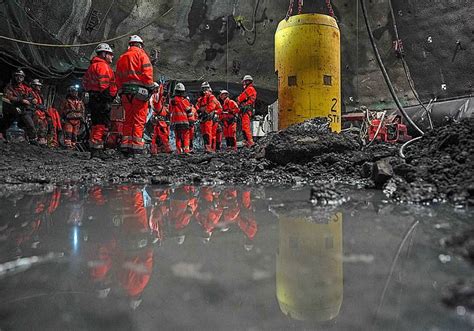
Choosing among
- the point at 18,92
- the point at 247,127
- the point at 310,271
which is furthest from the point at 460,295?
the point at 18,92

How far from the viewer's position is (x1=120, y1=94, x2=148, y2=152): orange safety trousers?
4.92 m

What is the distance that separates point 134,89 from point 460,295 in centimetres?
472

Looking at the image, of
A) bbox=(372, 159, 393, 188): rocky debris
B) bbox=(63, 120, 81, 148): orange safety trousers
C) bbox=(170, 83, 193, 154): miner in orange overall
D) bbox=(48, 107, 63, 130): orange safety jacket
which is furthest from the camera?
bbox=(48, 107, 63, 130): orange safety jacket

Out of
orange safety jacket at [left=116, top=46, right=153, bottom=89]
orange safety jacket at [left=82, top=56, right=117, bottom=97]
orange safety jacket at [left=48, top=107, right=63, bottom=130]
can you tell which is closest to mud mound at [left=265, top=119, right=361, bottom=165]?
orange safety jacket at [left=116, top=46, right=153, bottom=89]

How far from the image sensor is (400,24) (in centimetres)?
1388

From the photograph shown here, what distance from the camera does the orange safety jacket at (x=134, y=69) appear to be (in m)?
4.88

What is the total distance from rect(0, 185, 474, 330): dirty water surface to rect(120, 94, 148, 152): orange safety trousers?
11.4 feet

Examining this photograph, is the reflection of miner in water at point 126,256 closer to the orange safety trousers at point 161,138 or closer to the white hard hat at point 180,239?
the white hard hat at point 180,239

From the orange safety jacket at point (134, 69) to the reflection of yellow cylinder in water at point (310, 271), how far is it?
420 cm

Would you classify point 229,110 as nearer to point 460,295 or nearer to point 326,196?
point 326,196

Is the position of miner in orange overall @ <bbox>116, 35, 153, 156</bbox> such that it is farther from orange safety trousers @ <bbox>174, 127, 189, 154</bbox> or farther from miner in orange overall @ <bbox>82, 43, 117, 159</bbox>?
orange safety trousers @ <bbox>174, 127, 189, 154</bbox>

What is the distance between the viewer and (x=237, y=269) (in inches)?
33.2

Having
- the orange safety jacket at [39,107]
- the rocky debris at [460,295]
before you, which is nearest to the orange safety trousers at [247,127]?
the orange safety jacket at [39,107]

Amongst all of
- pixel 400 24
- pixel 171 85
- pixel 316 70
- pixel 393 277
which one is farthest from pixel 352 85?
pixel 393 277
